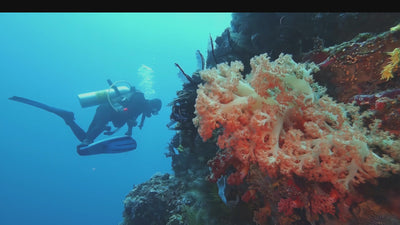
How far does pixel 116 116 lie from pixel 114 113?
8.3 inches

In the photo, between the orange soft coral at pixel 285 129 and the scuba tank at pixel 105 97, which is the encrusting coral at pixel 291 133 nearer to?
the orange soft coral at pixel 285 129

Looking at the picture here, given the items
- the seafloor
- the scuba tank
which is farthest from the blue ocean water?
the seafloor

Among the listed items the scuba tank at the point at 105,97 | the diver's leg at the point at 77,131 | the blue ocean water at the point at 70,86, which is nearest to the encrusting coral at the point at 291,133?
the scuba tank at the point at 105,97

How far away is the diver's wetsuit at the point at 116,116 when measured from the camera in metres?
11.1

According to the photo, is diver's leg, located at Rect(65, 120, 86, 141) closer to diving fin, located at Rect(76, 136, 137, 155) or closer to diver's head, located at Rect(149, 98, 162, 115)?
diving fin, located at Rect(76, 136, 137, 155)

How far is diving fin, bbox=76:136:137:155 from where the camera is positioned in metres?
10.3

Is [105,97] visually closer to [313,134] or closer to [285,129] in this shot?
[285,129]

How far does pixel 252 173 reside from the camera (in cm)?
221

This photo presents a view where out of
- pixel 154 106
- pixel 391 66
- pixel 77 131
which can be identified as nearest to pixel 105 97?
pixel 77 131

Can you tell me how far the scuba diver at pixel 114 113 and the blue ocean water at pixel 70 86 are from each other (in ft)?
263

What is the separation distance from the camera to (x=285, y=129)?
213 centimetres

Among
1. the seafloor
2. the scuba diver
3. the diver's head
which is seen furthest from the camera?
the diver's head

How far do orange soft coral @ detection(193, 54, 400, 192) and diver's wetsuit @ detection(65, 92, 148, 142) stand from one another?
30.1 ft

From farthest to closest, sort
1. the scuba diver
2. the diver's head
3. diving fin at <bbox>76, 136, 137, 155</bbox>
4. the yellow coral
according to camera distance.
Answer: the diver's head
the scuba diver
diving fin at <bbox>76, 136, 137, 155</bbox>
the yellow coral
